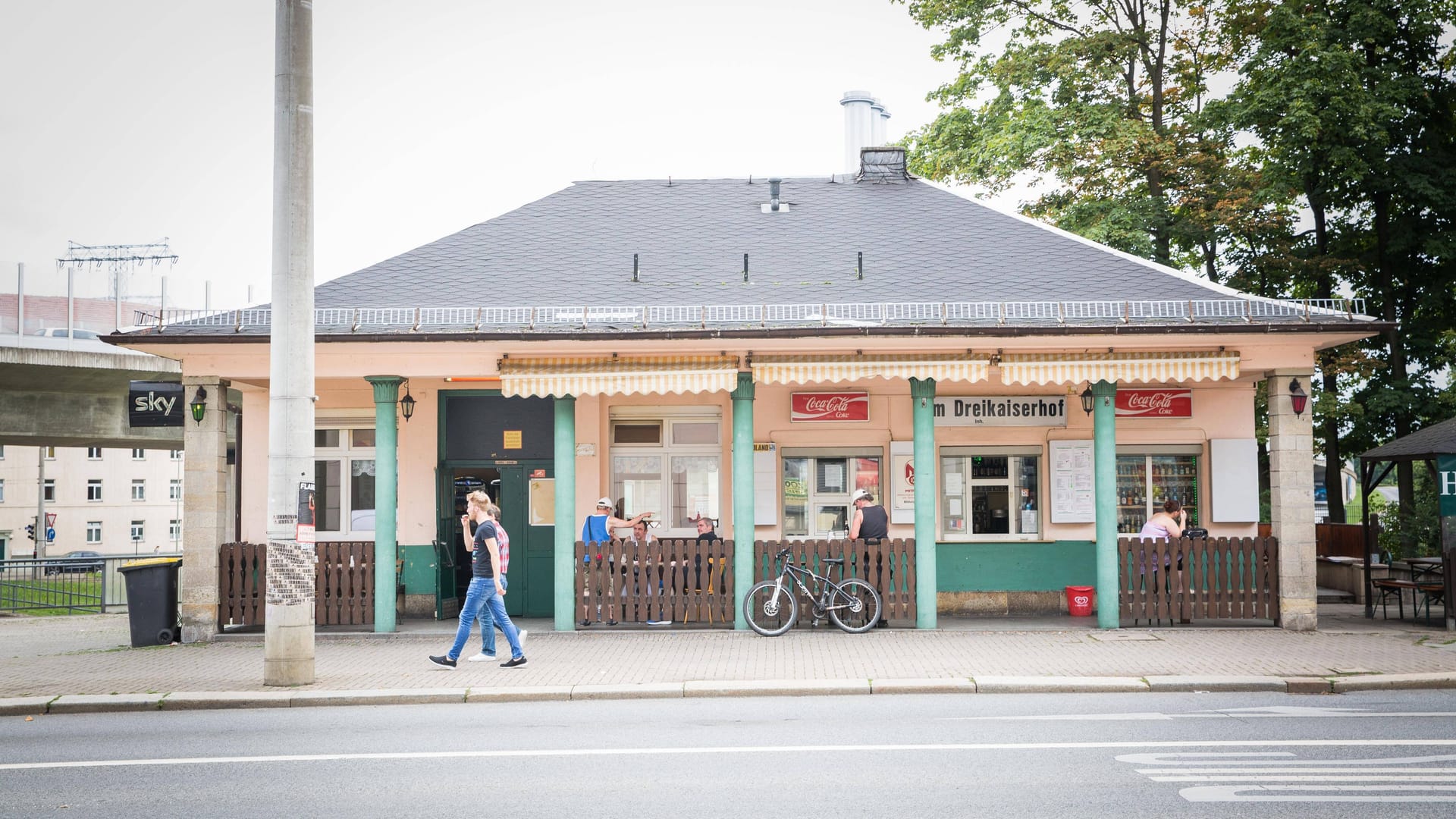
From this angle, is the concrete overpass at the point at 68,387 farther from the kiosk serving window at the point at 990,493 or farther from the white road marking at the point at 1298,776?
the white road marking at the point at 1298,776

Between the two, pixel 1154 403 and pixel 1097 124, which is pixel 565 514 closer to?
pixel 1154 403

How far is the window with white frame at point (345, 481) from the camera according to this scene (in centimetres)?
1691

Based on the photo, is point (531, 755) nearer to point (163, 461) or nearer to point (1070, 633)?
point (1070, 633)

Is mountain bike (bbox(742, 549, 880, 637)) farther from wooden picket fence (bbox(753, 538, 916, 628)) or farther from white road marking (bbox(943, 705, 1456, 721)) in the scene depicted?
white road marking (bbox(943, 705, 1456, 721))

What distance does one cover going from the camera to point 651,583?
47.5 ft

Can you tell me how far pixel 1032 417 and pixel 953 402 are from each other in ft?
3.73

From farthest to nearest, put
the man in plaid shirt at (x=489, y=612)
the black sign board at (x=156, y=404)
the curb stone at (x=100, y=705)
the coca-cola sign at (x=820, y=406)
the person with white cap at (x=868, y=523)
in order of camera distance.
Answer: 1. the coca-cola sign at (x=820, y=406)
2. the black sign board at (x=156, y=404)
3. the person with white cap at (x=868, y=523)
4. the man in plaid shirt at (x=489, y=612)
5. the curb stone at (x=100, y=705)

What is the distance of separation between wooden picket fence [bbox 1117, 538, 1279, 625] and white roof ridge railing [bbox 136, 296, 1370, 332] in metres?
2.82

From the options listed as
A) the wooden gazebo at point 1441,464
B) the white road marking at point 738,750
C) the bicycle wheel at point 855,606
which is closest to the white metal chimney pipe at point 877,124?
the wooden gazebo at point 1441,464

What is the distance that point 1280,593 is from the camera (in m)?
14.2

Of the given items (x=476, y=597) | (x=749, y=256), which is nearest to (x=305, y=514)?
Answer: (x=476, y=597)

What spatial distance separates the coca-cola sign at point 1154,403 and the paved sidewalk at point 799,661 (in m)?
3.18

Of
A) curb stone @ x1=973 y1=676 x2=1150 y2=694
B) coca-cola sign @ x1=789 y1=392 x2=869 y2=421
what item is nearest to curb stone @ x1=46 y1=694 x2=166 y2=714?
curb stone @ x1=973 y1=676 x2=1150 y2=694

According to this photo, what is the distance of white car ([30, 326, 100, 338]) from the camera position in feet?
74.1
